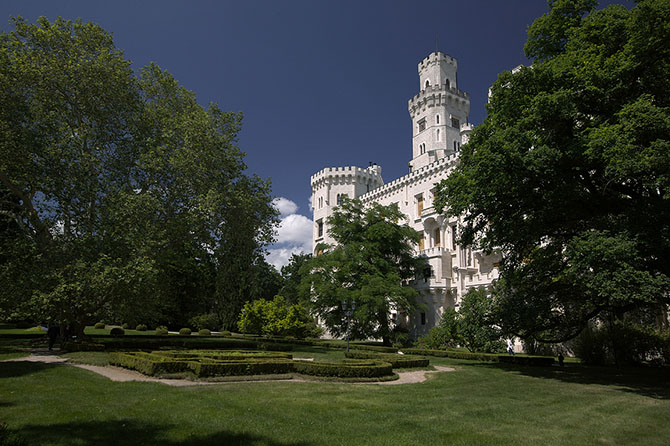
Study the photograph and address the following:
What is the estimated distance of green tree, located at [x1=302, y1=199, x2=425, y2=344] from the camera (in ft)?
111

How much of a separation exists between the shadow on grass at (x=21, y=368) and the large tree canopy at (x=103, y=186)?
4.70 m

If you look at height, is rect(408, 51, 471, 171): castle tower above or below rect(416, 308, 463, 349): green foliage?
above

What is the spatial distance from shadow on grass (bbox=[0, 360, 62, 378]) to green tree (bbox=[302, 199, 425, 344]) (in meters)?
21.7

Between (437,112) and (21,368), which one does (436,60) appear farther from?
(21,368)

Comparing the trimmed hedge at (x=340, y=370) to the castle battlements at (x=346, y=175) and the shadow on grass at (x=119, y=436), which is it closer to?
the shadow on grass at (x=119, y=436)

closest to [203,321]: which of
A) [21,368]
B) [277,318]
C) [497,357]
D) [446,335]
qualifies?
[277,318]

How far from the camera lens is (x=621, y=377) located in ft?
54.9

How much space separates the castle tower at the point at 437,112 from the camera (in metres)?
50.2

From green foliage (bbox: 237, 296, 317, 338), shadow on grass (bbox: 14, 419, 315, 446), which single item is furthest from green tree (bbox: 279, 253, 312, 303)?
shadow on grass (bbox: 14, 419, 315, 446)

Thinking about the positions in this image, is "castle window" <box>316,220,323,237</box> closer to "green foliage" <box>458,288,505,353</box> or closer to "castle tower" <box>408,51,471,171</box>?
"castle tower" <box>408,51,471,171</box>

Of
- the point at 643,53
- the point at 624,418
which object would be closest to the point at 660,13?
the point at 643,53

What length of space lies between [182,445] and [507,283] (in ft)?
58.3

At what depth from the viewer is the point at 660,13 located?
47.7 ft

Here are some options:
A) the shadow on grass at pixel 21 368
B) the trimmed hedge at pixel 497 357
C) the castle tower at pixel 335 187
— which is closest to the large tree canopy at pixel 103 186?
the shadow on grass at pixel 21 368
